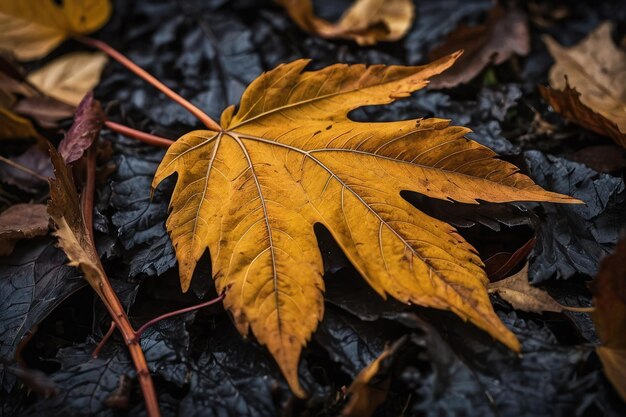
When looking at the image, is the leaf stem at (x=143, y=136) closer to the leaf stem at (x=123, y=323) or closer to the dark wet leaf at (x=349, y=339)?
the leaf stem at (x=123, y=323)

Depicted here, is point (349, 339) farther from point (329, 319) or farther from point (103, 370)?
point (103, 370)

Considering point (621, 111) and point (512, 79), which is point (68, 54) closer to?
point (512, 79)

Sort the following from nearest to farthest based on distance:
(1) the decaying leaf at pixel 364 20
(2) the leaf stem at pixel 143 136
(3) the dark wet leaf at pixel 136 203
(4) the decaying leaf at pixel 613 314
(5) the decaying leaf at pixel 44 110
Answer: (4) the decaying leaf at pixel 613 314
(3) the dark wet leaf at pixel 136 203
(2) the leaf stem at pixel 143 136
(5) the decaying leaf at pixel 44 110
(1) the decaying leaf at pixel 364 20

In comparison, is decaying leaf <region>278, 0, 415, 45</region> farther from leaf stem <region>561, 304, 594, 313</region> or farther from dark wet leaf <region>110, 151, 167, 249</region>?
leaf stem <region>561, 304, 594, 313</region>

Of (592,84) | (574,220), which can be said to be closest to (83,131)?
(574,220)

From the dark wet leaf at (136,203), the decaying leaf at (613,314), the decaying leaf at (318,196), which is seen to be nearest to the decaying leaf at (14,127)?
the dark wet leaf at (136,203)

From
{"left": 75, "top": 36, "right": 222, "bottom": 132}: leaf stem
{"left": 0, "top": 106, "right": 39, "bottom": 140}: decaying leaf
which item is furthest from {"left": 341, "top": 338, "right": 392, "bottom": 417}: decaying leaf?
{"left": 0, "top": 106, "right": 39, "bottom": 140}: decaying leaf

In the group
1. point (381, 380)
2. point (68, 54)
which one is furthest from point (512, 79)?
point (68, 54)
